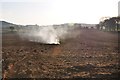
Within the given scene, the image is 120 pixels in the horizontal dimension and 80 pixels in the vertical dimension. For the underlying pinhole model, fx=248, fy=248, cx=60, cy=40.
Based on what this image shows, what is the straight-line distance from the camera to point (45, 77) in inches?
462

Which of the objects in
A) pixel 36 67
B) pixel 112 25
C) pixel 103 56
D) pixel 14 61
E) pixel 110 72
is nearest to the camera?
pixel 110 72

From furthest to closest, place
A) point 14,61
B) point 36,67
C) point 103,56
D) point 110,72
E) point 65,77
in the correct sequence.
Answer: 1. point 103,56
2. point 14,61
3. point 36,67
4. point 110,72
5. point 65,77

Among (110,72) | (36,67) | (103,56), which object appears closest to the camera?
(110,72)

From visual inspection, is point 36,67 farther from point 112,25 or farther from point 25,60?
point 112,25

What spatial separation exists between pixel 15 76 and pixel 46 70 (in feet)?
5.84

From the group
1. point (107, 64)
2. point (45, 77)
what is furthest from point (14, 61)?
point (107, 64)

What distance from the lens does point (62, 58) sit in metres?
16.7

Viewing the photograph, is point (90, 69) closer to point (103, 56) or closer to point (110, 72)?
point (110, 72)

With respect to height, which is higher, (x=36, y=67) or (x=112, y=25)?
(x=112, y=25)

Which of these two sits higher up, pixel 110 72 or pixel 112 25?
pixel 112 25

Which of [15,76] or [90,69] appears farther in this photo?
[90,69]

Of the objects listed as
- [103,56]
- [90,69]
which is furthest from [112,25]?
[90,69]

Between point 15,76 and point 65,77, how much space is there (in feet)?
8.11

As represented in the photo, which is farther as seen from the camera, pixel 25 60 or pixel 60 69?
pixel 25 60
